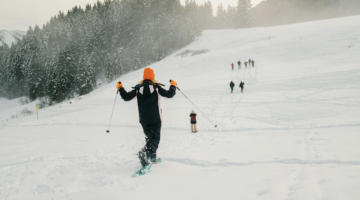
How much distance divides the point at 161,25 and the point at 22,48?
59090 mm

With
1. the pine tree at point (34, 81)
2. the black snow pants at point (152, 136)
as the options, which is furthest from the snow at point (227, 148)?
the pine tree at point (34, 81)

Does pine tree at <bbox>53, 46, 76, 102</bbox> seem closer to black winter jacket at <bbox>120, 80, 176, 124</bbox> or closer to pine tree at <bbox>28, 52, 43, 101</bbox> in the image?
pine tree at <bbox>28, 52, 43, 101</bbox>

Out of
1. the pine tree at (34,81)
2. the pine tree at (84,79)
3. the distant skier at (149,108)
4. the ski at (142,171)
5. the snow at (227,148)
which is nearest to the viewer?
the snow at (227,148)

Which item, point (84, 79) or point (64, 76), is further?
point (64, 76)

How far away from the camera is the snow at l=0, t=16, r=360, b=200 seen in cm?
280

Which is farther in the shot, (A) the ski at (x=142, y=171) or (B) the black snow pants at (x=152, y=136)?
(B) the black snow pants at (x=152, y=136)

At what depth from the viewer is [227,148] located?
5527 millimetres

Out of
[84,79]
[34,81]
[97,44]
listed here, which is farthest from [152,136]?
[97,44]

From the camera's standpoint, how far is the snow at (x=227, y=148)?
280cm

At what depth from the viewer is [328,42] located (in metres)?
35.1

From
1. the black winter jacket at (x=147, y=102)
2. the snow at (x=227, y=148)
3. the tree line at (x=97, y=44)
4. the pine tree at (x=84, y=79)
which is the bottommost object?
the snow at (x=227, y=148)

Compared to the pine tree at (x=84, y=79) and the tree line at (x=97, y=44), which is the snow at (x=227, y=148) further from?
the tree line at (x=97, y=44)

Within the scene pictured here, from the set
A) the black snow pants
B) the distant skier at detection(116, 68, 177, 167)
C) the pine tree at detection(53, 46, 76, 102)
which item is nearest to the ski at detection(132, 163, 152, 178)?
the distant skier at detection(116, 68, 177, 167)

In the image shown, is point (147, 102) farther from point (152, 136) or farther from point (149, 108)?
point (152, 136)
